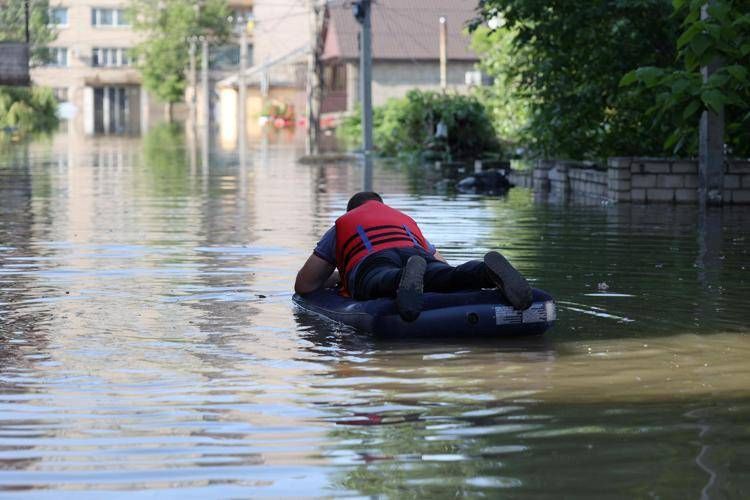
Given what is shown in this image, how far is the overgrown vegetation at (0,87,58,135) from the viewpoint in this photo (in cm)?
7706

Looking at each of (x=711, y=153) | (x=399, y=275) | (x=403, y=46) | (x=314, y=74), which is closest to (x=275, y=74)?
(x=403, y=46)

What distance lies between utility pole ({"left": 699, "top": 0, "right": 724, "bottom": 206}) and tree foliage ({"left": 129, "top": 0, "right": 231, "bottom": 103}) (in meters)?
86.0

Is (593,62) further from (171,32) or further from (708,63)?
A: (171,32)

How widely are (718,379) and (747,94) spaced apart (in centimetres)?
1216

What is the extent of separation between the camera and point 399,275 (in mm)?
10016

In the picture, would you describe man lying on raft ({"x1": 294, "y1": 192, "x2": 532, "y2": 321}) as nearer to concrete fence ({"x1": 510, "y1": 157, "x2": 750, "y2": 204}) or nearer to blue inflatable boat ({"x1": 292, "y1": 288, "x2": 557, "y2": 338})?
blue inflatable boat ({"x1": 292, "y1": 288, "x2": 557, "y2": 338})

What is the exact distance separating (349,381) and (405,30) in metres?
69.0

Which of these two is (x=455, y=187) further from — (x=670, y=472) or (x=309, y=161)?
(x=670, y=472)

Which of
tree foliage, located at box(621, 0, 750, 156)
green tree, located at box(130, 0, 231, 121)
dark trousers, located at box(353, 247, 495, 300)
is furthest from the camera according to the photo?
green tree, located at box(130, 0, 231, 121)

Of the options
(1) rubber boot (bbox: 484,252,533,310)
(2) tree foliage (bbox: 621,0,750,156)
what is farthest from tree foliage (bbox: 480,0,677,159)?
(1) rubber boot (bbox: 484,252,533,310)

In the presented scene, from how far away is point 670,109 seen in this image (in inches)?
758

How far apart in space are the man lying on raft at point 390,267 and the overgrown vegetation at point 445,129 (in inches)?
1134

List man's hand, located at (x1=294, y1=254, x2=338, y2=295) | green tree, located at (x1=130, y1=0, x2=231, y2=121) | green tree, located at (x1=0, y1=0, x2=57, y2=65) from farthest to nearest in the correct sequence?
green tree, located at (x1=130, y1=0, x2=231, y2=121) → green tree, located at (x1=0, y1=0, x2=57, y2=65) → man's hand, located at (x1=294, y1=254, x2=338, y2=295)

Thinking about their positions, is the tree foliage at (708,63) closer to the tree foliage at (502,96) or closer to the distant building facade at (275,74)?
the tree foliage at (502,96)
